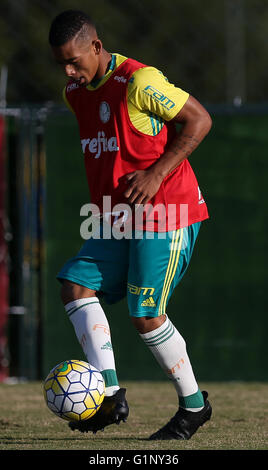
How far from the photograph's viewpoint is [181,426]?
533 cm

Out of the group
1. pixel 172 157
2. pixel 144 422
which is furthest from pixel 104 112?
pixel 144 422

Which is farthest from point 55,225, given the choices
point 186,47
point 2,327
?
point 186,47

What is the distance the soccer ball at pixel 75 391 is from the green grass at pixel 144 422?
0.20m

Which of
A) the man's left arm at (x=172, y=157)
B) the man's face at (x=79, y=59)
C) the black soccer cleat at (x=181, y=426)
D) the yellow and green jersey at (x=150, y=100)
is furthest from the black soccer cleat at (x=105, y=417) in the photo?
the man's face at (x=79, y=59)

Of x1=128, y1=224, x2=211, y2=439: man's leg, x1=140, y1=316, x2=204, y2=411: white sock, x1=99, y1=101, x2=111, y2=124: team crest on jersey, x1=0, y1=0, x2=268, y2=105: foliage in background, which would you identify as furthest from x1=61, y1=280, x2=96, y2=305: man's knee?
x1=0, y1=0, x2=268, y2=105: foliage in background

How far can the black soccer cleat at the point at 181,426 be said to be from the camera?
532 centimetres

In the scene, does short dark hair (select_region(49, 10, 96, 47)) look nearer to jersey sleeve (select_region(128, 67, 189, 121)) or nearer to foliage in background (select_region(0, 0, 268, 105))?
jersey sleeve (select_region(128, 67, 189, 121))

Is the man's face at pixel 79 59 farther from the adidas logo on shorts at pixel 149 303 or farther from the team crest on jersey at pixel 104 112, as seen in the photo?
the adidas logo on shorts at pixel 149 303

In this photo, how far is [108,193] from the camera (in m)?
5.23

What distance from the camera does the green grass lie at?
5.13 m

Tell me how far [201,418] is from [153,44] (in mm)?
12349

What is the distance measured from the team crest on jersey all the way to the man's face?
0.49 ft
